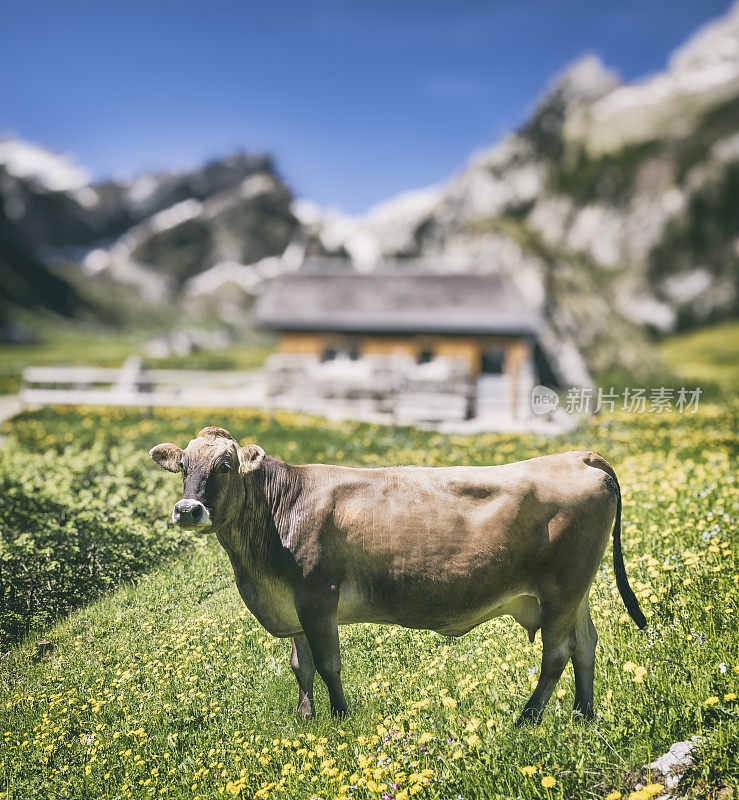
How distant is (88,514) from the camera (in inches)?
262

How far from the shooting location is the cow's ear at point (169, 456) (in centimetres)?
412

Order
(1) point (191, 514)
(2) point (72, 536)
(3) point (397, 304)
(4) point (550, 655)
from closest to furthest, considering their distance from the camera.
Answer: (1) point (191, 514)
(4) point (550, 655)
(2) point (72, 536)
(3) point (397, 304)

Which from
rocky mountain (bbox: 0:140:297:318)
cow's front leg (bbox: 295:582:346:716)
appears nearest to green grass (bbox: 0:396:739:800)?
cow's front leg (bbox: 295:582:346:716)

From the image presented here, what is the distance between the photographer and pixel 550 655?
414 centimetres

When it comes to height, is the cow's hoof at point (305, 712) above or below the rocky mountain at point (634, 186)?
below

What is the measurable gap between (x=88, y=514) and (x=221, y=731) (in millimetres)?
3425

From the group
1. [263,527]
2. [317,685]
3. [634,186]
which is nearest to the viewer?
[263,527]

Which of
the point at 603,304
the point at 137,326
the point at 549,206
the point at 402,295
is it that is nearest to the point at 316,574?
the point at 402,295

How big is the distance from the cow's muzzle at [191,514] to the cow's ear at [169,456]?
47cm

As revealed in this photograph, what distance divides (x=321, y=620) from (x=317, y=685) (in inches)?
33.2

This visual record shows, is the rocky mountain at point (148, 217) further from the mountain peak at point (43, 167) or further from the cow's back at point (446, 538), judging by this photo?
the cow's back at point (446, 538)
